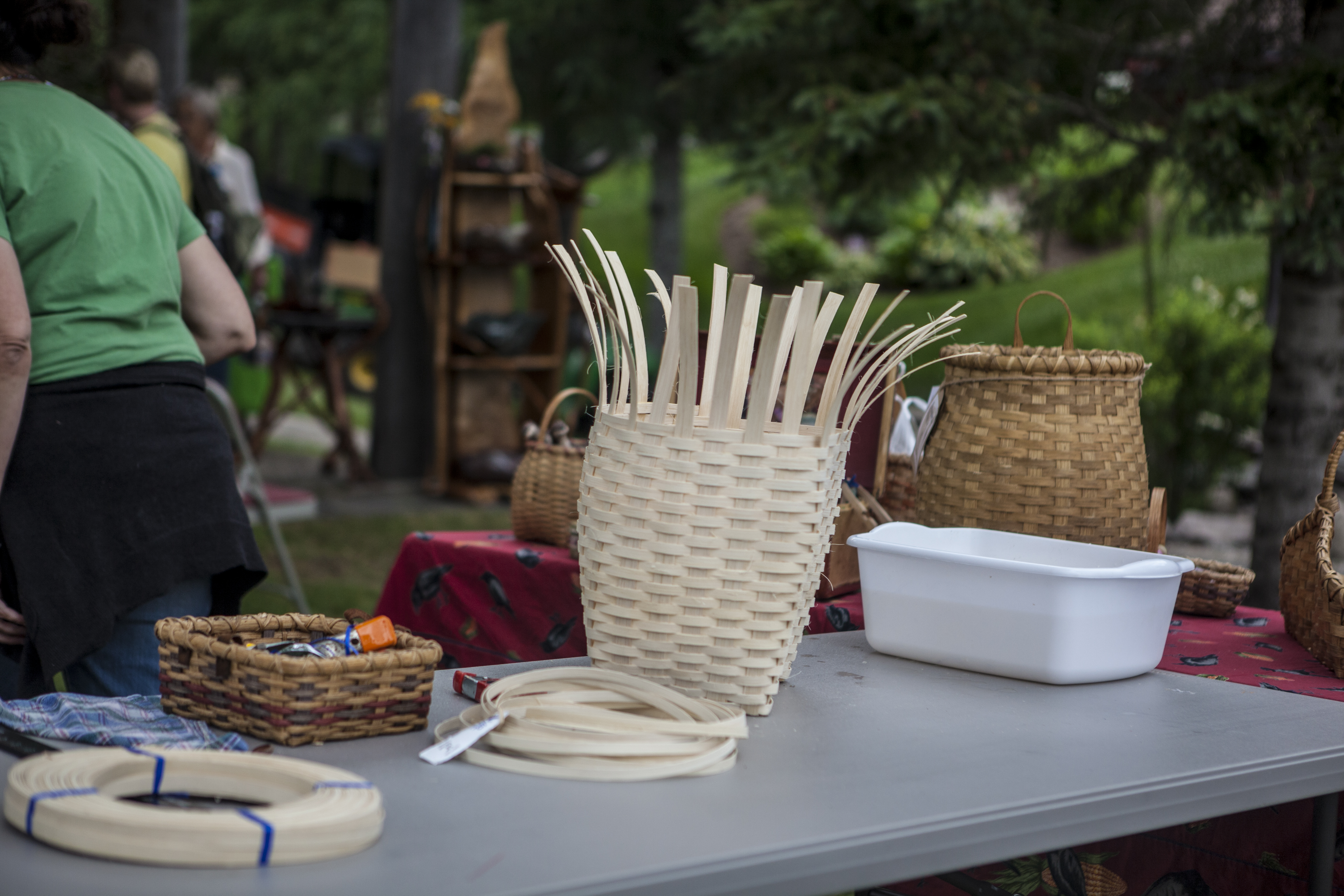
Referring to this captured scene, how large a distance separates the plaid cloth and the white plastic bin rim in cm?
68

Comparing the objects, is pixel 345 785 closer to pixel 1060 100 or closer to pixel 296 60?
pixel 1060 100

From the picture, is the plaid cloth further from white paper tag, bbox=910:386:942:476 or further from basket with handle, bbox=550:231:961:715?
white paper tag, bbox=910:386:942:476

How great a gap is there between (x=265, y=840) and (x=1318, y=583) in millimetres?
1224

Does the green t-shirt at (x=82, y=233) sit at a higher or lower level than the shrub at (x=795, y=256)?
lower

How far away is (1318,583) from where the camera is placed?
1.45 meters

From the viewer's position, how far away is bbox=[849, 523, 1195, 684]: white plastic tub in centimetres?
122

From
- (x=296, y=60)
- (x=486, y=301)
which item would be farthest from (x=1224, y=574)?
(x=296, y=60)

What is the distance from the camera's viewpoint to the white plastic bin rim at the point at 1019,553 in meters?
1.22

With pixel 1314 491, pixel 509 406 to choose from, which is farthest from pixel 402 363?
pixel 1314 491

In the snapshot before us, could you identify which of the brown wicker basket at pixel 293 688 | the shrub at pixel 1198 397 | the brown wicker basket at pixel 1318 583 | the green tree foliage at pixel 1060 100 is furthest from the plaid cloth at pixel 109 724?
the shrub at pixel 1198 397

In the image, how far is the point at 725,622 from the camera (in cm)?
106

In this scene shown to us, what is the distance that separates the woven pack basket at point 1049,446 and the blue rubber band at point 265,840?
1.10 meters

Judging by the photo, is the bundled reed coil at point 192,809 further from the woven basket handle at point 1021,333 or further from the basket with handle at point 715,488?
the woven basket handle at point 1021,333

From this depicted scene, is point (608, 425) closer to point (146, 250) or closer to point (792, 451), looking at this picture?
point (792, 451)
